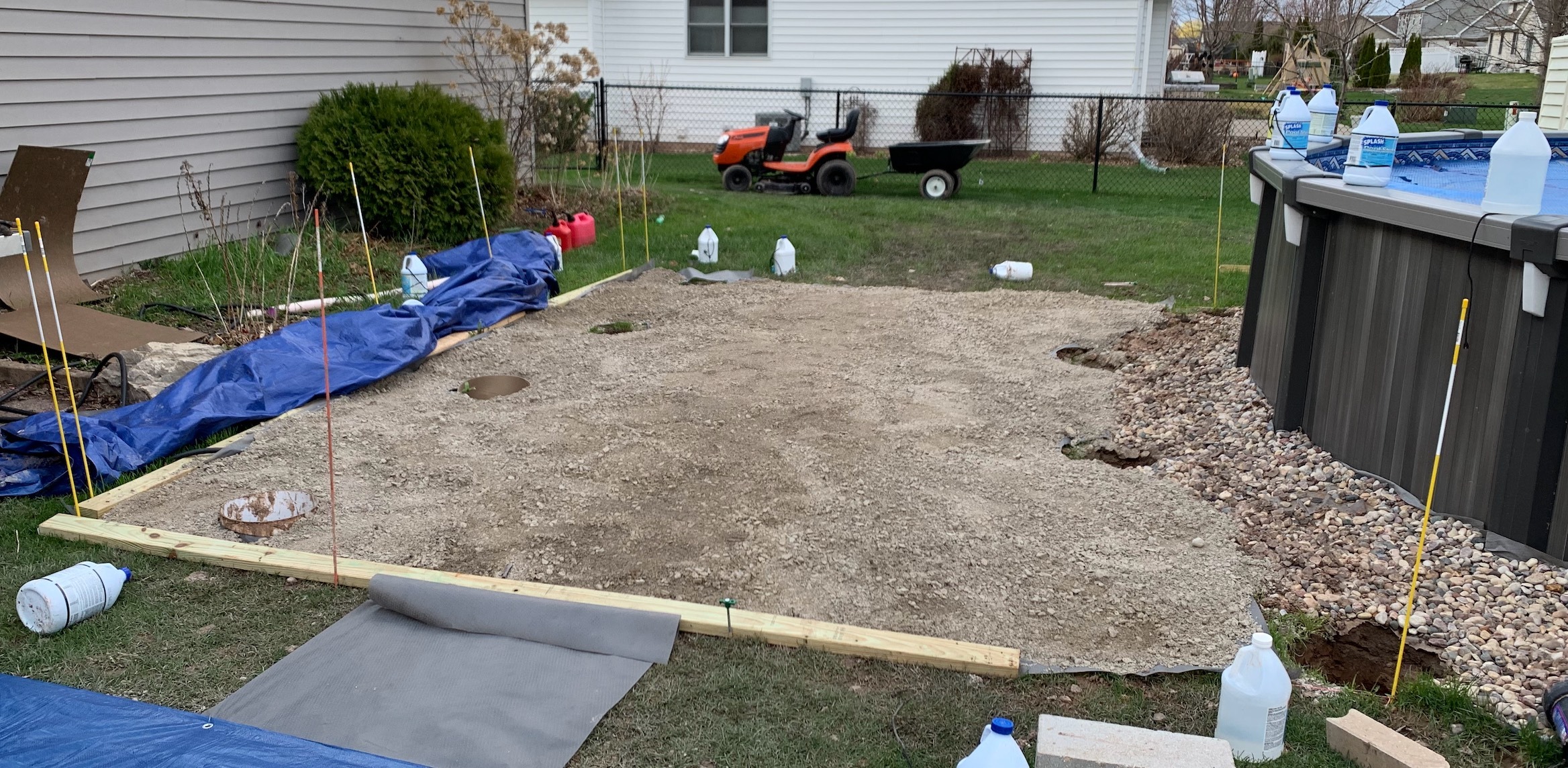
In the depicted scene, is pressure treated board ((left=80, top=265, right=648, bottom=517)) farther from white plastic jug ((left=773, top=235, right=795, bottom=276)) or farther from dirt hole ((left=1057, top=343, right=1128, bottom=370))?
white plastic jug ((left=773, top=235, right=795, bottom=276))

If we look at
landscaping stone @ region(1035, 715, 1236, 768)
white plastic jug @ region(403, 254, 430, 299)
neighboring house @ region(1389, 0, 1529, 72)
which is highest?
neighboring house @ region(1389, 0, 1529, 72)

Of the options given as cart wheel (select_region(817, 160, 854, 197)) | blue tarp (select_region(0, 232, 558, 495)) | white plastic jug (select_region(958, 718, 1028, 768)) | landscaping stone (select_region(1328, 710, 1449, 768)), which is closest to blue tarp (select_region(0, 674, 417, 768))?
white plastic jug (select_region(958, 718, 1028, 768))

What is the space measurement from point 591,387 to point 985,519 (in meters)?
2.58

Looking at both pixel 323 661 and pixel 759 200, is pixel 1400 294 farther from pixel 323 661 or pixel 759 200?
pixel 759 200

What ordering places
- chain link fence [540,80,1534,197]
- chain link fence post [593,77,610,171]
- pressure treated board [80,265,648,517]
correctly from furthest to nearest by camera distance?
1. chain link fence [540,80,1534,197]
2. chain link fence post [593,77,610,171]
3. pressure treated board [80,265,648,517]

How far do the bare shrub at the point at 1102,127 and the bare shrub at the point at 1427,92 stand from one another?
608cm

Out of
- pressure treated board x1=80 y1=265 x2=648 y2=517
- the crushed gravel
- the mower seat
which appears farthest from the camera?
the mower seat

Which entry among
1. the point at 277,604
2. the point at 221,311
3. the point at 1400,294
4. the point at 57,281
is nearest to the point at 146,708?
the point at 277,604

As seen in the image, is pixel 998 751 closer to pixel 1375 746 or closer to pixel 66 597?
pixel 1375 746

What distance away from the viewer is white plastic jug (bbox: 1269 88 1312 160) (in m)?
5.78

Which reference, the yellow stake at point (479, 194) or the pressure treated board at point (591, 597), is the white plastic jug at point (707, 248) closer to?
the yellow stake at point (479, 194)

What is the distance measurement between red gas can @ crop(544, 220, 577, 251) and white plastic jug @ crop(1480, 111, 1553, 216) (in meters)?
7.64

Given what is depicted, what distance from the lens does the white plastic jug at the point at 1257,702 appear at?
2805 mm

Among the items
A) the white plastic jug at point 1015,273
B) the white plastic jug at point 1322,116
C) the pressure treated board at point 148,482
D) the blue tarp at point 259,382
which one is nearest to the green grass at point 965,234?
the white plastic jug at point 1015,273
